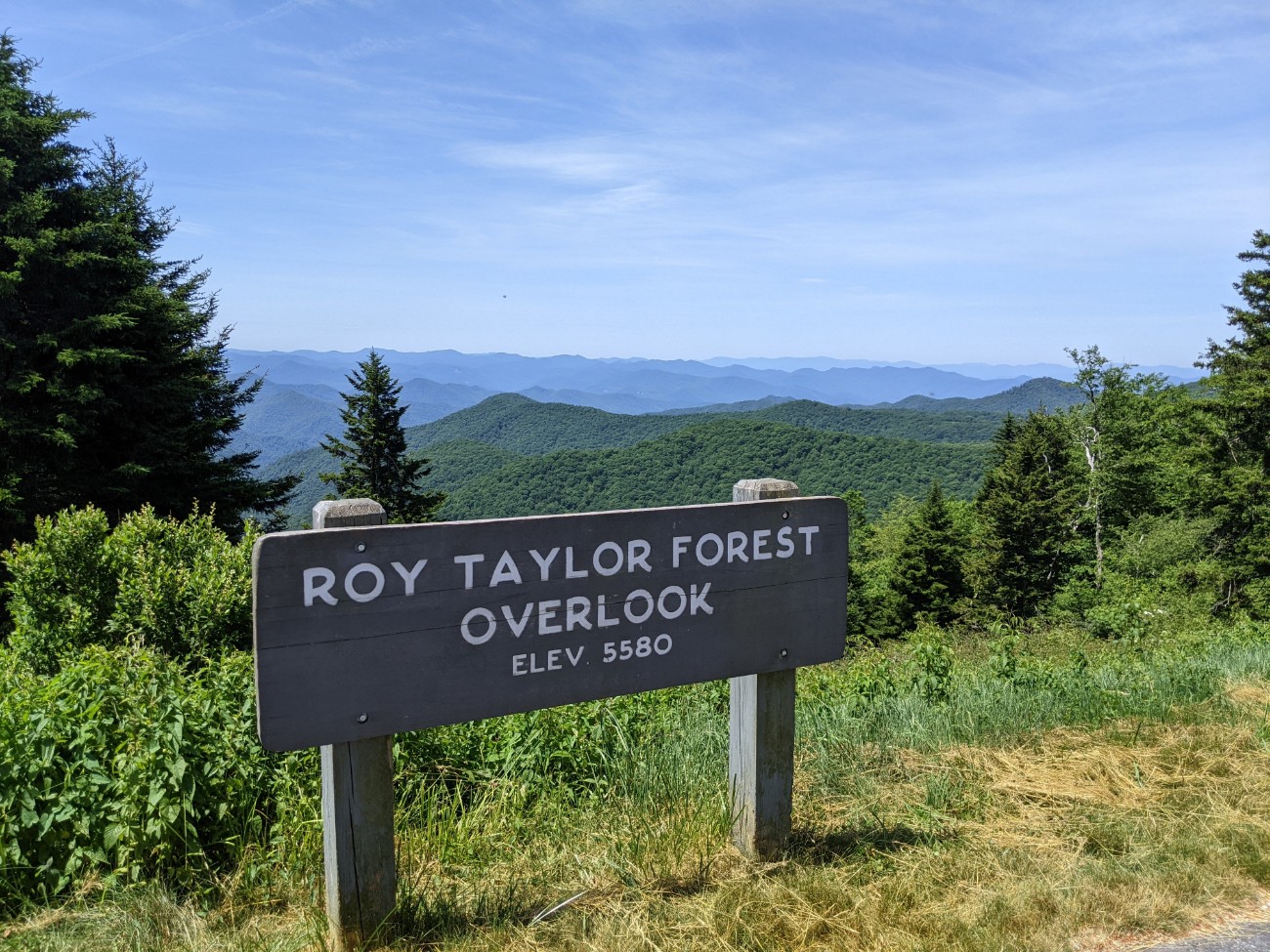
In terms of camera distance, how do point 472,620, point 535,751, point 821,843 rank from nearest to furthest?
point 472,620
point 821,843
point 535,751

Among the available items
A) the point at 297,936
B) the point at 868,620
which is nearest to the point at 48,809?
the point at 297,936

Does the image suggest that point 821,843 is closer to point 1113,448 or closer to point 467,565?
point 467,565

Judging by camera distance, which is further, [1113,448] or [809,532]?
[1113,448]

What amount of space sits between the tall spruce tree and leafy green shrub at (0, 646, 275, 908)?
17205mm

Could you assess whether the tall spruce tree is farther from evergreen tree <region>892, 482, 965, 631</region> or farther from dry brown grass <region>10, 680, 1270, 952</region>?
evergreen tree <region>892, 482, 965, 631</region>

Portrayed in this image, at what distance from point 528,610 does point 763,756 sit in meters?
0.97

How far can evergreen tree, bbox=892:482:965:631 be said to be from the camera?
44.5m

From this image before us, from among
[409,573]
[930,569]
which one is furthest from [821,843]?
[930,569]

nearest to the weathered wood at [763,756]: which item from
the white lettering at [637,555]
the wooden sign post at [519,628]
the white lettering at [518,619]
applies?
the wooden sign post at [519,628]

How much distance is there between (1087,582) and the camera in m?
39.6

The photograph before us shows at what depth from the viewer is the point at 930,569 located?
44.8 m

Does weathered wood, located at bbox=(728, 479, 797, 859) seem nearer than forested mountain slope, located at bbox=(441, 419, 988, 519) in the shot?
Yes

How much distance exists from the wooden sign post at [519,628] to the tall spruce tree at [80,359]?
18.8 metres

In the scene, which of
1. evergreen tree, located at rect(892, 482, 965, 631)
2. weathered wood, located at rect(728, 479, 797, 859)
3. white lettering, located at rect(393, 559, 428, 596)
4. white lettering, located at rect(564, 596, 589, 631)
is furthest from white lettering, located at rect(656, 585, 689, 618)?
evergreen tree, located at rect(892, 482, 965, 631)
